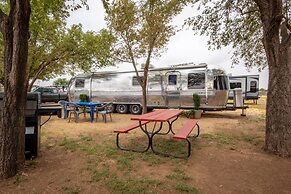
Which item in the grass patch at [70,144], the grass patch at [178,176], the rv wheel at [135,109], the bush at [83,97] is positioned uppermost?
the bush at [83,97]

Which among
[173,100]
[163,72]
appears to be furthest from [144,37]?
[173,100]

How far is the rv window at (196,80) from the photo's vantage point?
38.7 ft

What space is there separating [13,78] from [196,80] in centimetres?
989

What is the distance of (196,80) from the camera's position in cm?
1198

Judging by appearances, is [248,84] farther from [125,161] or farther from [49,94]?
[125,161]

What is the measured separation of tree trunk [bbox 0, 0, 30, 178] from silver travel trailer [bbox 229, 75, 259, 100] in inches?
904

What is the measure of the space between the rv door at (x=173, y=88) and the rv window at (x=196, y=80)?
2.18 ft

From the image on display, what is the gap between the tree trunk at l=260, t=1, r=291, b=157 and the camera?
498cm

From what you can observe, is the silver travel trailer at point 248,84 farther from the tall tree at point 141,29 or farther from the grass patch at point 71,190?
the grass patch at point 71,190

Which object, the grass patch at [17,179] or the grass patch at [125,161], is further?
the grass patch at [125,161]

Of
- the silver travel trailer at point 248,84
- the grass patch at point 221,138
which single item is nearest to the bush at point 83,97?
the grass patch at point 221,138

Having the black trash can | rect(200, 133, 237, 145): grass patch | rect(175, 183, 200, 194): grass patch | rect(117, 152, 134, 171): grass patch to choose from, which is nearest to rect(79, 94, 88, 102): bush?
rect(200, 133, 237, 145): grass patch

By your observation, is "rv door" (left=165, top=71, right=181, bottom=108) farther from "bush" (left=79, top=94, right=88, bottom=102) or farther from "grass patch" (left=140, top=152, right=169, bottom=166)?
"grass patch" (left=140, top=152, right=169, bottom=166)

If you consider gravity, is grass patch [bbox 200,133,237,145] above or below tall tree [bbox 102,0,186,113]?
below
